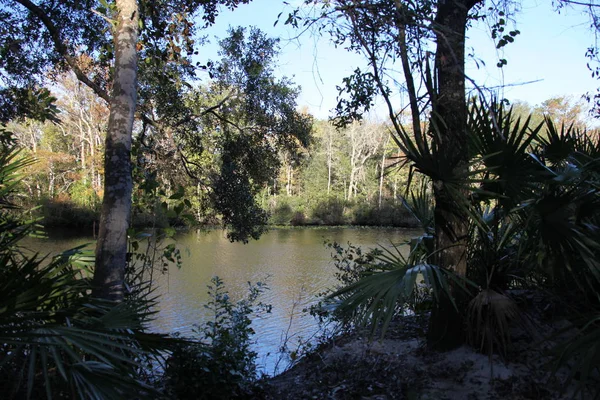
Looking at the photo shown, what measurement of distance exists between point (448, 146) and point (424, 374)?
4.96ft

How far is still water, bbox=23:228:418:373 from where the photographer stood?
709cm

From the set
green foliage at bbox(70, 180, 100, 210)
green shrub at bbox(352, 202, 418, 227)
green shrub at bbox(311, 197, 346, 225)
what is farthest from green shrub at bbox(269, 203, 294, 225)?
green foliage at bbox(70, 180, 100, 210)

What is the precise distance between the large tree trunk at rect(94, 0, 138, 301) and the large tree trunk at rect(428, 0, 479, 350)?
2.02 meters

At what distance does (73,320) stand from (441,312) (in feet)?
7.52

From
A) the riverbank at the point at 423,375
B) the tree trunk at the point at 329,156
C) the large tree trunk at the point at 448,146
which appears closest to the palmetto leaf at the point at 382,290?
the riverbank at the point at 423,375

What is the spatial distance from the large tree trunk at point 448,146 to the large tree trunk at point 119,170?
202cm

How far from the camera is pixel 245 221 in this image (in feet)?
23.7

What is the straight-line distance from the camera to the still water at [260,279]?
7.09m

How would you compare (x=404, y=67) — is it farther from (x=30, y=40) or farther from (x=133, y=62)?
(x=30, y=40)

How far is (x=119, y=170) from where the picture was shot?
2934 millimetres

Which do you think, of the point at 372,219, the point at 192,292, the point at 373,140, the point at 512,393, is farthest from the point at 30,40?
the point at 373,140

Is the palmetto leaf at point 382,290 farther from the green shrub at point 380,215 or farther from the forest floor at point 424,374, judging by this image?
the green shrub at point 380,215

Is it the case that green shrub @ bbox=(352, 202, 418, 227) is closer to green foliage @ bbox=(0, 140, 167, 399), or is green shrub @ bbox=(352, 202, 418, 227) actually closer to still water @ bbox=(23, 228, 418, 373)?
still water @ bbox=(23, 228, 418, 373)

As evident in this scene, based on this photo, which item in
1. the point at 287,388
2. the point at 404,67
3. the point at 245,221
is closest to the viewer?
the point at 404,67
